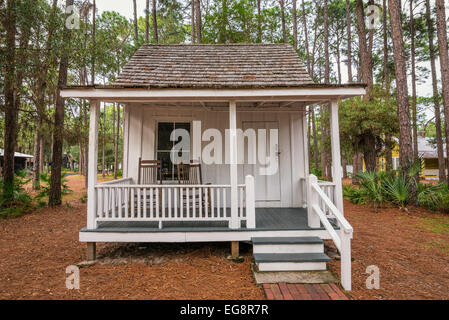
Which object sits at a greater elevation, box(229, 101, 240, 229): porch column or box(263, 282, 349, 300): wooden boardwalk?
box(229, 101, 240, 229): porch column

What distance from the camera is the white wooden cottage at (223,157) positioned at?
3930 mm

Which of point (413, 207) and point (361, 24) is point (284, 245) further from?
point (361, 24)

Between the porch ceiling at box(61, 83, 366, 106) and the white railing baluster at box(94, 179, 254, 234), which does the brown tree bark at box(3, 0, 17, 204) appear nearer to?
the porch ceiling at box(61, 83, 366, 106)

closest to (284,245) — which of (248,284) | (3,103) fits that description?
(248,284)

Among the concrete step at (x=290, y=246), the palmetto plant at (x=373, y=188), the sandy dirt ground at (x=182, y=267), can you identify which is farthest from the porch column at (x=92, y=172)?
the palmetto plant at (x=373, y=188)

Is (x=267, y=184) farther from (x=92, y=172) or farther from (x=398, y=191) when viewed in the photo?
(x=398, y=191)

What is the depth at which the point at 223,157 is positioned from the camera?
575 centimetres

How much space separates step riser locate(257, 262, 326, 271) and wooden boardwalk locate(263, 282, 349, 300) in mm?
282

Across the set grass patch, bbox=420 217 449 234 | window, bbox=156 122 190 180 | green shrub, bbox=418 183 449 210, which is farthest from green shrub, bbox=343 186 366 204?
window, bbox=156 122 190 180

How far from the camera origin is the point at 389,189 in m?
7.91

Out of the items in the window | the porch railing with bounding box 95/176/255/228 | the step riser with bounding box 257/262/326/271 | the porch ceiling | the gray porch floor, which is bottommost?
the step riser with bounding box 257/262/326/271

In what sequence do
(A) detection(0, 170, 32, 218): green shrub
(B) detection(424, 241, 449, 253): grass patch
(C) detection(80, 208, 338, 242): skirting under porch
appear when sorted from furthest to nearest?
(A) detection(0, 170, 32, 218): green shrub < (B) detection(424, 241, 449, 253): grass patch < (C) detection(80, 208, 338, 242): skirting under porch

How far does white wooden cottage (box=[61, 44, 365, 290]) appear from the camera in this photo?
3930 millimetres

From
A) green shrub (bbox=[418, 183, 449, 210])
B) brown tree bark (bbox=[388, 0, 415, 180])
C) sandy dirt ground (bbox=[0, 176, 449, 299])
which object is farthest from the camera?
brown tree bark (bbox=[388, 0, 415, 180])
